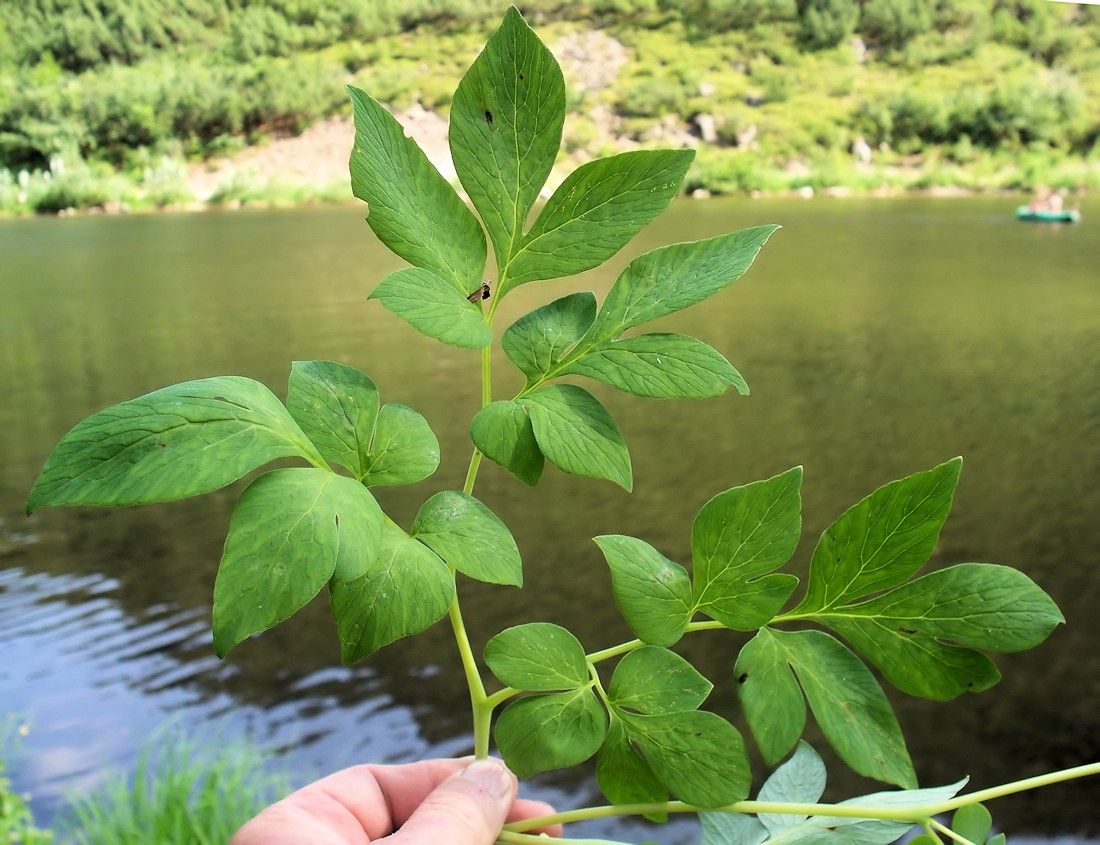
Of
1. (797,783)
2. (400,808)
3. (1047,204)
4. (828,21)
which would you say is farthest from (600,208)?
(828,21)

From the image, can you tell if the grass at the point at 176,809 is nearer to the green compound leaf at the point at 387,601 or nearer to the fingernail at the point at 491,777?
the fingernail at the point at 491,777

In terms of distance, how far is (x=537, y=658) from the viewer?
15 cm

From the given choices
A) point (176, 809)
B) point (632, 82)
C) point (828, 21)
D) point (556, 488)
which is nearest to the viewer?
point (176, 809)

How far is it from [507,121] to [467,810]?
16 cm

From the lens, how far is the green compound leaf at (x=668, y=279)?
0.15 meters

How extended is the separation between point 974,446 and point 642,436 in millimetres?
926

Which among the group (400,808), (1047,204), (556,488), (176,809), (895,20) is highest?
(895,20)

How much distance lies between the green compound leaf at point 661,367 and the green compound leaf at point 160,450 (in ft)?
0.17

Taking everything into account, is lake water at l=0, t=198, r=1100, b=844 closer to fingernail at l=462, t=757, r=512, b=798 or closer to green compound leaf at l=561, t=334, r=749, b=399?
fingernail at l=462, t=757, r=512, b=798

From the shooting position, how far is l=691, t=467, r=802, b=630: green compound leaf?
150 millimetres

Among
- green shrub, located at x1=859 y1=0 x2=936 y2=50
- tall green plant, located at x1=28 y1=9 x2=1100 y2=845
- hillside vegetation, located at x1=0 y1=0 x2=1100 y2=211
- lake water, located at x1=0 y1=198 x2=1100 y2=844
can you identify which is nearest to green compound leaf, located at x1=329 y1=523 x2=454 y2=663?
tall green plant, located at x1=28 y1=9 x2=1100 y2=845

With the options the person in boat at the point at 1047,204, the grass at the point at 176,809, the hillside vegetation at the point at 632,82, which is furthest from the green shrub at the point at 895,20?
the grass at the point at 176,809

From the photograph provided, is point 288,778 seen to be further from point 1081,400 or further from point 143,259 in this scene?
point 143,259

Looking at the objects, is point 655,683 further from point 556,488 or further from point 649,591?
point 556,488
